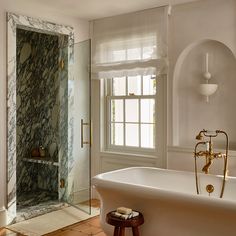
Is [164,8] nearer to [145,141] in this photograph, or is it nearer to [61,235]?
[145,141]

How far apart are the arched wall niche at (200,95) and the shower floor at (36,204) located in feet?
5.80

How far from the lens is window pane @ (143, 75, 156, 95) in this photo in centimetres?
451

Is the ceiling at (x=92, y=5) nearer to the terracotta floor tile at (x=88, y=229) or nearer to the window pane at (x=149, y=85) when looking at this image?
the window pane at (x=149, y=85)

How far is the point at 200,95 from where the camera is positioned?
405 cm

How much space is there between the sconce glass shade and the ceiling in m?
1.00

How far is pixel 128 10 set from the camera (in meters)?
4.38

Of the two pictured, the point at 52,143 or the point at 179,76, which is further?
the point at 52,143

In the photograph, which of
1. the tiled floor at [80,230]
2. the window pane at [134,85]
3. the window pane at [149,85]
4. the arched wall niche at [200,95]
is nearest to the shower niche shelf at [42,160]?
the tiled floor at [80,230]

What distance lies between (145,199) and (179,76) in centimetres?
187

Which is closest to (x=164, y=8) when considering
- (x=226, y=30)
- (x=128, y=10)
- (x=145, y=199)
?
(x=128, y=10)

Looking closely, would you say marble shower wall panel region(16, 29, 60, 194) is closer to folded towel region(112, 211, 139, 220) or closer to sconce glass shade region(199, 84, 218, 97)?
sconce glass shade region(199, 84, 218, 97)

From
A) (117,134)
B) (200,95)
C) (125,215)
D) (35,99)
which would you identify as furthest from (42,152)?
(125,215)

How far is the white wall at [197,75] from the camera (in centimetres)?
381

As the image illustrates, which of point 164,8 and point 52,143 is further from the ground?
point 164,8
